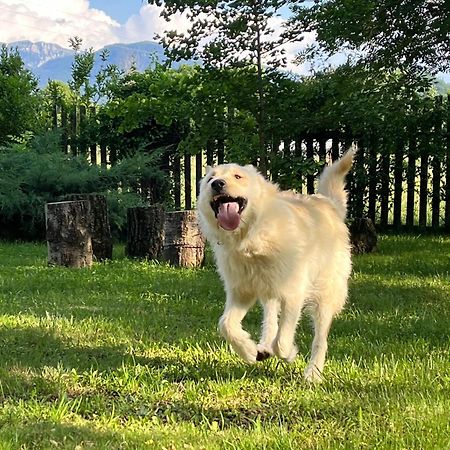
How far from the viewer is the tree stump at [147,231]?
8977 millimetres

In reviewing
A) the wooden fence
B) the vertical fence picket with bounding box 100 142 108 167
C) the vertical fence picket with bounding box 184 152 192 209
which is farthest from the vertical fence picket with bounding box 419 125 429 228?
the vertical fence picket with bounding box 100 142 108 167

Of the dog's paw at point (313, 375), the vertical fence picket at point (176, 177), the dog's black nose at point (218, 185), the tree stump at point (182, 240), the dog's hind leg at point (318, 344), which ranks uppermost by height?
the vertical fence picket at point (176, 177)

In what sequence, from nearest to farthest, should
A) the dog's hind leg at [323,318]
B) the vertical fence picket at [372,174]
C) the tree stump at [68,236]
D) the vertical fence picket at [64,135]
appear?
the dog's hind leg at [323,318] < the tree stump at [68,236] < the vertical fence picket at [372,174] < the vertical fence picket at [64,135]

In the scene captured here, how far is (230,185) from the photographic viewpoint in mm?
3719

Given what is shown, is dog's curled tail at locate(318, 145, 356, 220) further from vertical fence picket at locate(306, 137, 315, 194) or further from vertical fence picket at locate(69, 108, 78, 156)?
vertical fence picket at locate(69, 108, 78, 156)

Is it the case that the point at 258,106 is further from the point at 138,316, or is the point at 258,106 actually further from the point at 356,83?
the point at 138,316

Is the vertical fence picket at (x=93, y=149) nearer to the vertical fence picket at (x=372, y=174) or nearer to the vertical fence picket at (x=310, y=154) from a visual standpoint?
Answer: the vertical fence picket at (x=310, y=154)

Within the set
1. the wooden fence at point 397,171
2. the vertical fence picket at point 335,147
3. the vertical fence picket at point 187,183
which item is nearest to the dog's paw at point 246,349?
the wooden fence at point 397,171

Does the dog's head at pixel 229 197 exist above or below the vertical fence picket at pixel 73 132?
below

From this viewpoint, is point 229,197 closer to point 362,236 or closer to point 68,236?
point 68,236

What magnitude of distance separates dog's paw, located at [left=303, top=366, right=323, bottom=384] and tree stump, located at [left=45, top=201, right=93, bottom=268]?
5128 mm

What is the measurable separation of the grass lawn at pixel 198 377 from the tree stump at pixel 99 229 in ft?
7.45

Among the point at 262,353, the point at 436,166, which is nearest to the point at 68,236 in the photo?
the point at 262,353

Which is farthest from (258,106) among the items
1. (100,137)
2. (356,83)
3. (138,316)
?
(100,137)
